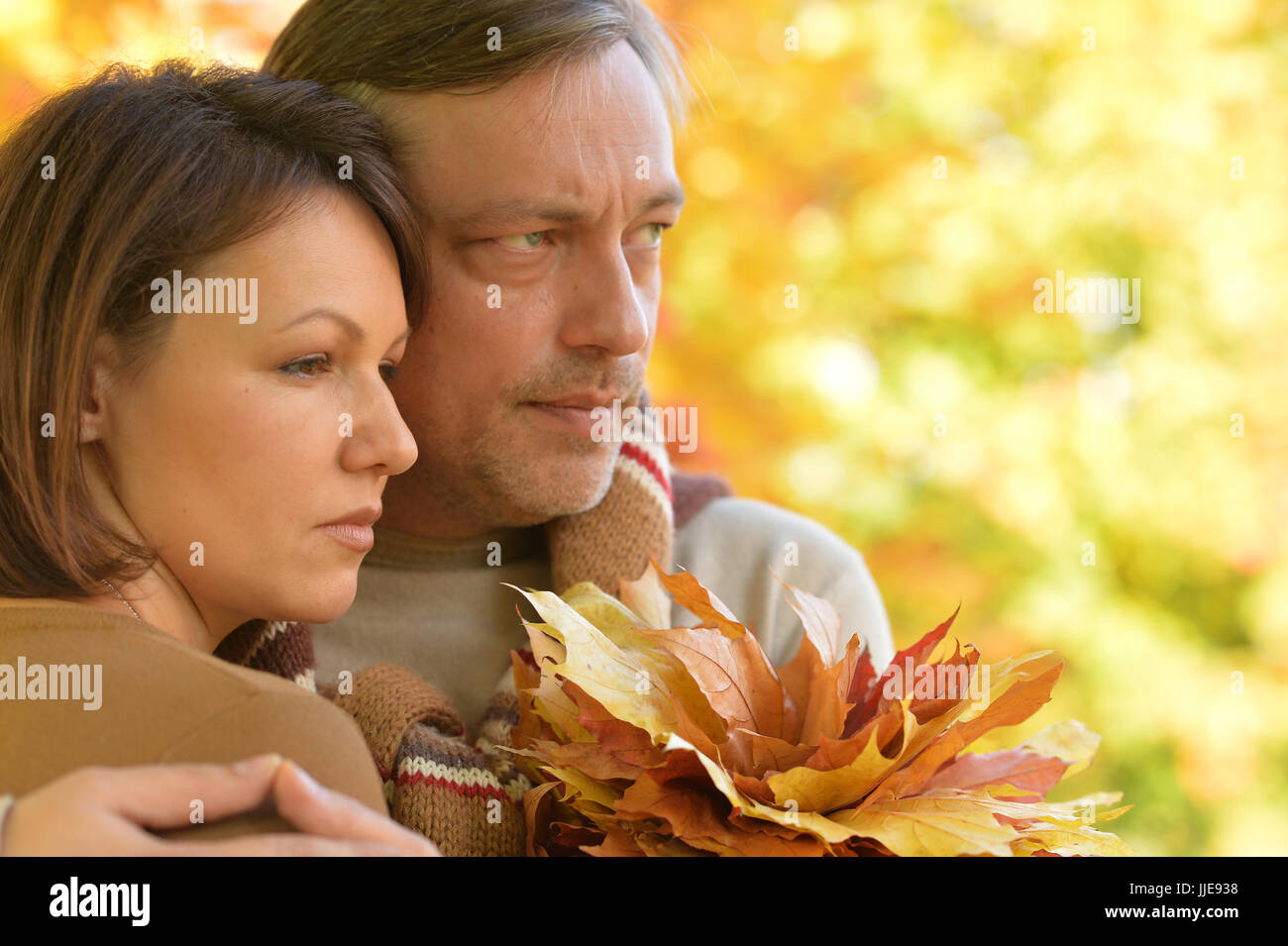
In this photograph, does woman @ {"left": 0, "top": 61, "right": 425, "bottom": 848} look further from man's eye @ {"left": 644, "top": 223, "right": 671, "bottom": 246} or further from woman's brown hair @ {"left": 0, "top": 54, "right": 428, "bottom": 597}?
man's eye @ {"left": 644, "top": 223, "right": 671, "bottom": 246}

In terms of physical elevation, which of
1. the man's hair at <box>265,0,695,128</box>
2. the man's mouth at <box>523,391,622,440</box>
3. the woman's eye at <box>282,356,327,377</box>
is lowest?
the man's mouth at <box>523,391,622,440</box>

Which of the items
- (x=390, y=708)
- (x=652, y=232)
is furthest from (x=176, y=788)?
(x=652, y=232)

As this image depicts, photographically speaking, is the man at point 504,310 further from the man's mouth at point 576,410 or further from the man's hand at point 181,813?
the man's hand at point 181,813

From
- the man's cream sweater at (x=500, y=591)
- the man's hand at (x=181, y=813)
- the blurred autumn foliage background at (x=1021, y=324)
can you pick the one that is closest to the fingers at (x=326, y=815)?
the man's hand at (x=181, y=813)

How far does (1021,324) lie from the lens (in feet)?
10.2

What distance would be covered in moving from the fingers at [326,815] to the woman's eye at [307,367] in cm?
43

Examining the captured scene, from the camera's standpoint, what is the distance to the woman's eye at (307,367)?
1.12 meters

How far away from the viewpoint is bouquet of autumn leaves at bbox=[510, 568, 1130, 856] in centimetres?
99

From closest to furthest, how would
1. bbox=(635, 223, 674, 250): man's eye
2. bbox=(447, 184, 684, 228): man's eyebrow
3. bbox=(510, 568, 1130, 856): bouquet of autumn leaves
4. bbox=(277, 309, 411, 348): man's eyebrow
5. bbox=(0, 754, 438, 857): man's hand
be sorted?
bbox=(0, 754, 438, 857): man's hand < bbox=(510, 568, 1130, 856): bouquet of autumn leaves < bbox=(277, 309, 411, 348): man's eyebrow < bbox=(447, 184, 684, 228): man's eyebrow < bbox=(635, 223, 674, 250): man's eye

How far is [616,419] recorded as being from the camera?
1.55 meters

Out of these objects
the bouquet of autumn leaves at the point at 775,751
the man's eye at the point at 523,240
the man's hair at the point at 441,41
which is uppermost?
the man's hair at the point at 441,41

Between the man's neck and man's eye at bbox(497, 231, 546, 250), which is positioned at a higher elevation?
man's eye at bbox(497, 231, 546, 250)

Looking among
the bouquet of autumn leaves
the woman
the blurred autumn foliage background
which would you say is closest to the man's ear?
the woman

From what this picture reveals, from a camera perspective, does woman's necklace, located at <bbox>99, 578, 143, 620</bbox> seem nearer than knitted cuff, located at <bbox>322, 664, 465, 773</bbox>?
Yes
